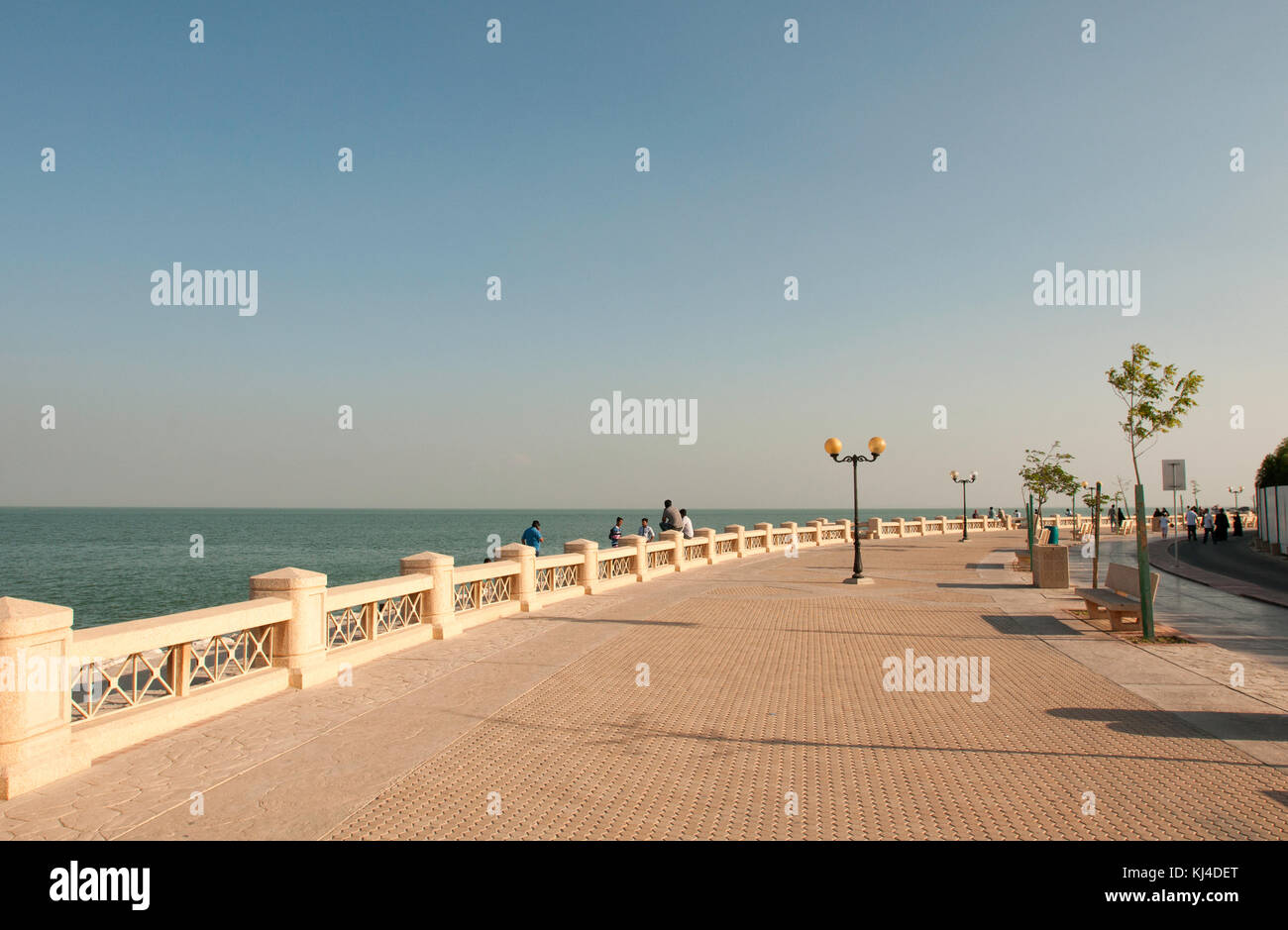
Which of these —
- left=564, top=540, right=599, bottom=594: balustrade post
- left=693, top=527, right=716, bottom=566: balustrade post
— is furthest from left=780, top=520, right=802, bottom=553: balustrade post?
Result: left=564, top=540, right=599, bottom=594: balustrade post

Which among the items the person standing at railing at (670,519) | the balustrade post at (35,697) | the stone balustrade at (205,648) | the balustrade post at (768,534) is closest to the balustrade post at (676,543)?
the person standing at railing at (670,519)

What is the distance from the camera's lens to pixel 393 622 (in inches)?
491

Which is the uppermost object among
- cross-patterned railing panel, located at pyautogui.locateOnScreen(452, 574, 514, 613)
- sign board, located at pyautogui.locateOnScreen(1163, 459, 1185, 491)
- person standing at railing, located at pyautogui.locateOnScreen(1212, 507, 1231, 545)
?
sign board, located at pyautogui.locateOnScreen(1163, 459, 1185, 491)

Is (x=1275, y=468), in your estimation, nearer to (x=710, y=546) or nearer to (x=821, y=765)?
(x=710, y=546)

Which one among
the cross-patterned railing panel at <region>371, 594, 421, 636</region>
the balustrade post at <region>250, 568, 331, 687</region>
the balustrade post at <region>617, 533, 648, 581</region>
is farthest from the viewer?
the balustrade post at <region>617, 533, 648, 581</region>

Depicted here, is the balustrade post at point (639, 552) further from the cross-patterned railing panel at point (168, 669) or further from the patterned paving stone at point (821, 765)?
the cross-patterned railing panel at point (168, 669)

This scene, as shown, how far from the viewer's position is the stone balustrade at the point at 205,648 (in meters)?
5.80

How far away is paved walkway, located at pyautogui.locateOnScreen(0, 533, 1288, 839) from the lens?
5.12m

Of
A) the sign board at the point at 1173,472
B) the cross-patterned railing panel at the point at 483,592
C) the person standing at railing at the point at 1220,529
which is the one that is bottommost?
the person standing at railing at the point at 1220,529

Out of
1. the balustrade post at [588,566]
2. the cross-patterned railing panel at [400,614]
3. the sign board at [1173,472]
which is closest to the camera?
the cross-patterned railing panel at [400,614]

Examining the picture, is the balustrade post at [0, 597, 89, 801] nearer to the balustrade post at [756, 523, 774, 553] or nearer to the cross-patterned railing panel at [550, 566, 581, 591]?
the cross-patterned railing panel at [550, 566, 581, 591]

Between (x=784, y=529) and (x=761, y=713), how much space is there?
101 feet

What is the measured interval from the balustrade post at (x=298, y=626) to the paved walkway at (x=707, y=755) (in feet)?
1.62

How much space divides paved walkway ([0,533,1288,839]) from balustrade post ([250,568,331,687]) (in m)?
0.49
